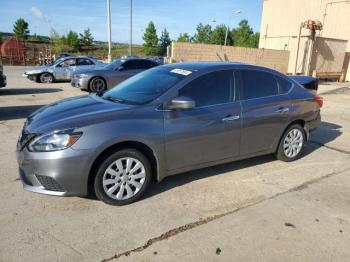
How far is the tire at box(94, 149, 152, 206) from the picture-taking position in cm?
377

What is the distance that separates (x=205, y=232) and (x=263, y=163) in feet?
7.98

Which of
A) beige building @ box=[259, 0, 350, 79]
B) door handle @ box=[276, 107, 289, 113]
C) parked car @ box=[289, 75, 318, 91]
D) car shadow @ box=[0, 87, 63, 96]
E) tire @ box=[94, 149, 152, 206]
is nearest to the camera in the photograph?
tire @ box=[94, 149, 152, 206]

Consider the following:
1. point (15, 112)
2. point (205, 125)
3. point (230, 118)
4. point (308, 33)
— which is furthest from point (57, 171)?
point (308, 33)

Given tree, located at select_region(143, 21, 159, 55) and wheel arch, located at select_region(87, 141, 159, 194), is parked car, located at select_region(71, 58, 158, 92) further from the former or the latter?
tree, located at select_region(143, 21, 159, 55)

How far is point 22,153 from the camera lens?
368 centimetres

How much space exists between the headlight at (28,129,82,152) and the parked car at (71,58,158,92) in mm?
9494

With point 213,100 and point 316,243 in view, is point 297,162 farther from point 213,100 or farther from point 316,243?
point 316,243

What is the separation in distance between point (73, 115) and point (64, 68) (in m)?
13.9

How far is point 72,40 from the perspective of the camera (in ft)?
194

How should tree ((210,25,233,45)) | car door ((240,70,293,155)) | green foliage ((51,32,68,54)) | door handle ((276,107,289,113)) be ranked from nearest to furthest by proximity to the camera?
car door ((240,70,293,155)) < door handle ((276,107,289,113)) < green foliage ((51,32,68,54)) < tree ((210,25,233,45))

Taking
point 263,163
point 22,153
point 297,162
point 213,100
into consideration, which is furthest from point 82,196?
point 297,162

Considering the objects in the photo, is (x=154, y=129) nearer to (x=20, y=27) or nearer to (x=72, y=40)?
(x=72, y=40)

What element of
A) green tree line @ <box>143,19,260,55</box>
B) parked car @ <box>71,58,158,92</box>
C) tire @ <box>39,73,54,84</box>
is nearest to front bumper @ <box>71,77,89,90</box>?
parked car @ <box>71,58,158,92</box>

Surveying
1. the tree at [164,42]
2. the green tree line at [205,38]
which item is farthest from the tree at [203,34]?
the tree at [164,42]
